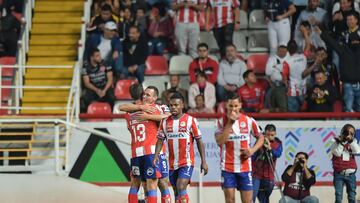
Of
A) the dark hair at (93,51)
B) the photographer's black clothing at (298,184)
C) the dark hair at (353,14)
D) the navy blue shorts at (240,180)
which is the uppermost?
the dark hair at (353,14)

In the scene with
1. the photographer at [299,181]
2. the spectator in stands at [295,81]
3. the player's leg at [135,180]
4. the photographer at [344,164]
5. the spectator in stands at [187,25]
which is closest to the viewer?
the player's leg at [135,180]

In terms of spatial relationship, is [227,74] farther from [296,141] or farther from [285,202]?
[285,202]

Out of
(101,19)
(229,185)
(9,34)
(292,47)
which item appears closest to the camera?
(229,185)

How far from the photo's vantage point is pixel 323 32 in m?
23.3

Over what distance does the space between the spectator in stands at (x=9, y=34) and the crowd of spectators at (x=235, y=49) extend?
67.3 inches

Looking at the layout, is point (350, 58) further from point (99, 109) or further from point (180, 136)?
point (180, 136)

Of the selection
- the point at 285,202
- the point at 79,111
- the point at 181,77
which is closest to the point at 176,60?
the point at 181,77

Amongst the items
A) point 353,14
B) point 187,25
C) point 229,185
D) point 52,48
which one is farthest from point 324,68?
point 229,185

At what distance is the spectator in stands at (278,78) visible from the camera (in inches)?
897

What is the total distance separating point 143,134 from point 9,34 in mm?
8220

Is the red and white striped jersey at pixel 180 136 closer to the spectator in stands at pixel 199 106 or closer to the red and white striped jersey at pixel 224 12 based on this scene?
the spectator in stands at pixel 199 106

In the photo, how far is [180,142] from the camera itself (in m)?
17.5

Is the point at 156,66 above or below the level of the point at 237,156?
above

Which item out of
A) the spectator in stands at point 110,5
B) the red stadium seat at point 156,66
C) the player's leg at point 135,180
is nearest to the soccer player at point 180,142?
the player's leg at point 135,180
